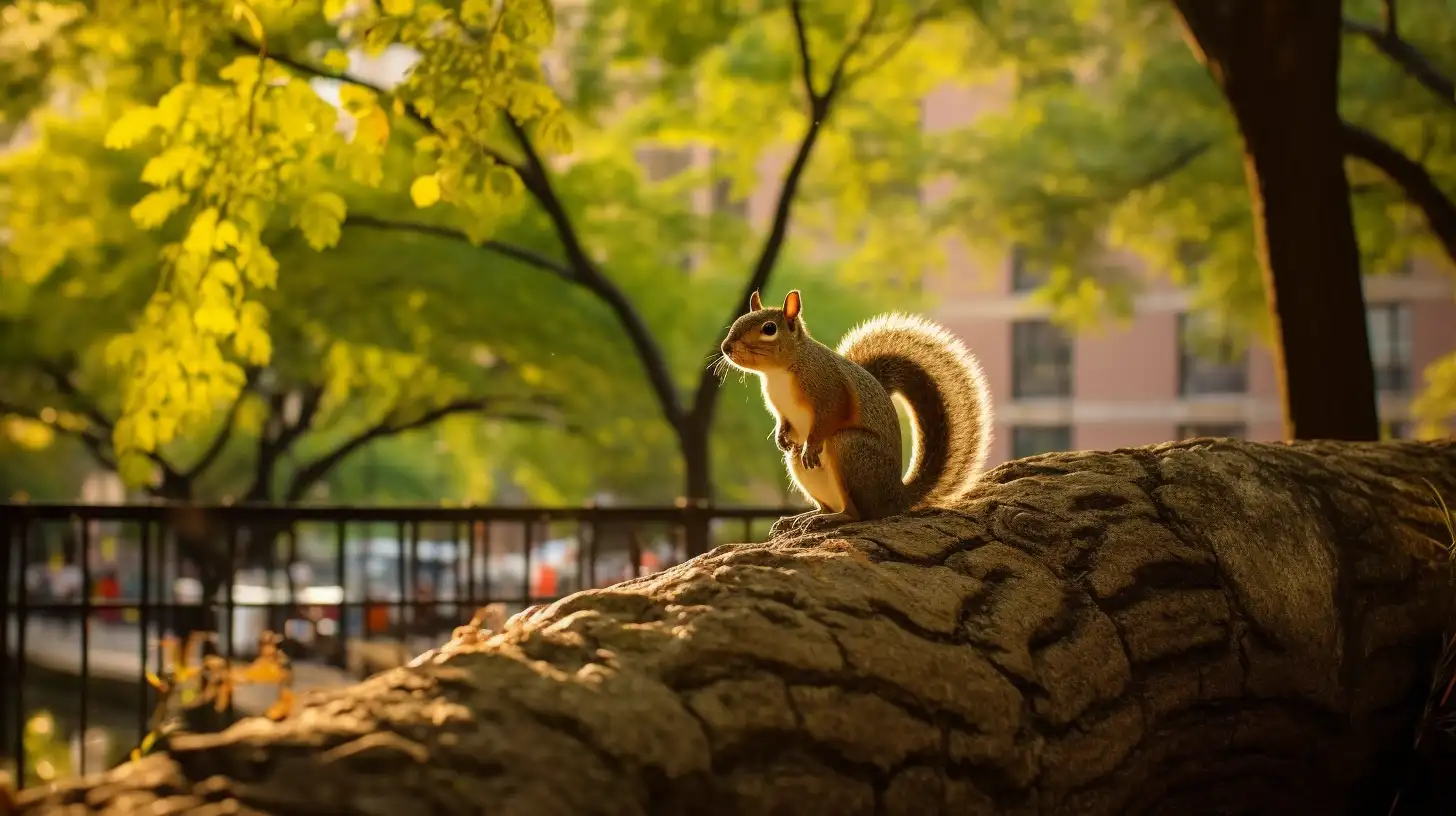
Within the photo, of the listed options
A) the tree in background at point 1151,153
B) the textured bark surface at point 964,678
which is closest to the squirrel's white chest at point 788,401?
the textured bark surface at point 964,678

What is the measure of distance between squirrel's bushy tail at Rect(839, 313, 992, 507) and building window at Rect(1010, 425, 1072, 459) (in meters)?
35.0

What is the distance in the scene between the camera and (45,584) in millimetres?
36438

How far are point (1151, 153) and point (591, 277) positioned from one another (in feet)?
20.3

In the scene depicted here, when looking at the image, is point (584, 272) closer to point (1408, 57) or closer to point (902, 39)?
point (902, 39)

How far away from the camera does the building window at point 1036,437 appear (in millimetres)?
38322

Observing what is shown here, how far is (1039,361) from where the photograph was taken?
127 feet

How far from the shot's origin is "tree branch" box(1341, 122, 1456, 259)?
26.0ft

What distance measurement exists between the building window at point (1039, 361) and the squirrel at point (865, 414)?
3511cm

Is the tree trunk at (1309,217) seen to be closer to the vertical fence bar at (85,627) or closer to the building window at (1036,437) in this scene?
the vertical fence bar at (85,627)

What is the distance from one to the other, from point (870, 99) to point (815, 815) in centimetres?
1401

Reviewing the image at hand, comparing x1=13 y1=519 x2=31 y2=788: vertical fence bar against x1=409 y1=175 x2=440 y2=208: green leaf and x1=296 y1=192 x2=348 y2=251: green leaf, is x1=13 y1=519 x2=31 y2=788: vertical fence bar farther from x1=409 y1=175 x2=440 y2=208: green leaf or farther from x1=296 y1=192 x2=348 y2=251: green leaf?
x1=409 y1=175 x2=440 y2=208: green leaf

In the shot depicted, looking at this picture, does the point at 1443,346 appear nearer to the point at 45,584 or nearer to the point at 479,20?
the point at 479,20

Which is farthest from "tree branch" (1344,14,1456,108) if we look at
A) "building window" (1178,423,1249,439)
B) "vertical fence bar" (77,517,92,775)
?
"building window" (1178,423,1249,439)

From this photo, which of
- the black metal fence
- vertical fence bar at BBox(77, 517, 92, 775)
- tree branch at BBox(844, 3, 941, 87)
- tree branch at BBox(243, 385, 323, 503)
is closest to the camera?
vertical fence bar at BBox(77, 517, 92, 775)
